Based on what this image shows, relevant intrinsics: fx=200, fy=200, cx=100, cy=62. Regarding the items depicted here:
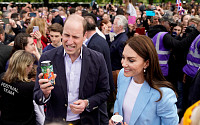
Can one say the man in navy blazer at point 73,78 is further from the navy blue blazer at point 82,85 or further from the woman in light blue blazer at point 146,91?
the woman in light blue blazer at point 146,91

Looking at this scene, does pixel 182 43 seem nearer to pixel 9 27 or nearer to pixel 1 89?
pixel 1 89

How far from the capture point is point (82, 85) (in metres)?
2.23

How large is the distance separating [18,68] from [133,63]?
65.9 inches

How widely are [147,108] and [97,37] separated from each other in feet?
7.83

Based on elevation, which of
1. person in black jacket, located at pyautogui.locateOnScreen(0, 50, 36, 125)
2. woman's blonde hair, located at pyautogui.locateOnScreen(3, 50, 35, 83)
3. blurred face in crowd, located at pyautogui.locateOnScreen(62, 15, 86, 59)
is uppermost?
blurred face in crowd, located at pyautogui.locateOnScreen(62, 15, 86, 59)

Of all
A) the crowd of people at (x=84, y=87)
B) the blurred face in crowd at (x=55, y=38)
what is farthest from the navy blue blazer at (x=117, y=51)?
the crowd of people at (x=84, y=87)

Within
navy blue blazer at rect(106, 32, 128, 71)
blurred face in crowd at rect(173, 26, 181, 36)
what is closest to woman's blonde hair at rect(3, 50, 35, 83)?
navy blue blazer at rect(106, 32, 128, 71)

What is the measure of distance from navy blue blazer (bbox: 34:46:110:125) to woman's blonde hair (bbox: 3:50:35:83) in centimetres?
60

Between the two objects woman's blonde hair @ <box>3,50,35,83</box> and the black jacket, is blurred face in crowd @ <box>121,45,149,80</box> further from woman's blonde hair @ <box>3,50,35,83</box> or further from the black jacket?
the black jacket

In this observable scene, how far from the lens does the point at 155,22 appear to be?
240 inches

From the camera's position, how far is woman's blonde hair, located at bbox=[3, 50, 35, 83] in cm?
274

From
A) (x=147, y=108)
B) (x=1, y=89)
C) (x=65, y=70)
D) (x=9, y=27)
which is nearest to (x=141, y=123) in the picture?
(x=147, y=108)

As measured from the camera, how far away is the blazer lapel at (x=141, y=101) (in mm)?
1993

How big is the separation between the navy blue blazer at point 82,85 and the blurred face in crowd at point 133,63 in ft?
1.35
